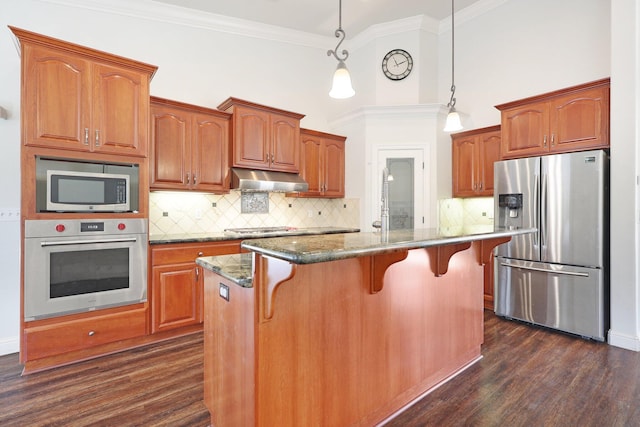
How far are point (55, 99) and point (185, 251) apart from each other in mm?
1554

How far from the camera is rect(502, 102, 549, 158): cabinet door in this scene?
10.8 feet

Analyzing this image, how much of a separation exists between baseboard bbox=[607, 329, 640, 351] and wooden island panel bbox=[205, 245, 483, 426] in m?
1.84

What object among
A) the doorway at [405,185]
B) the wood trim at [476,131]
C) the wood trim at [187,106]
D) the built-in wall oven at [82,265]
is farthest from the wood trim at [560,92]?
the built-in wall oven at [82,265]

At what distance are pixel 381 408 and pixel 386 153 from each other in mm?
3279

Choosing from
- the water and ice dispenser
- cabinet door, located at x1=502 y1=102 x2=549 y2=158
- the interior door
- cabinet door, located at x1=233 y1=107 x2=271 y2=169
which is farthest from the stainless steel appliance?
cabinet door, located at x1=502 y1=102 x2=549 y2=158

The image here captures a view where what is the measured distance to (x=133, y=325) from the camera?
274cm

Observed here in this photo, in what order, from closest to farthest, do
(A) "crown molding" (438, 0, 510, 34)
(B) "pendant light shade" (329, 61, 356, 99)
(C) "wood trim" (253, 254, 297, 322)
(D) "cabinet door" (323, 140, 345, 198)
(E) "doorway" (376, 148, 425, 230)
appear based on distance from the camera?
1. (C) "wood trim" (253, 254, 297, 322)
2. (B) "pendant light shade" (329, 61, 356, 99)
3. (A) "crown molding" (438, 0, 510, 34)
4. (E) "doorway" (376, 148, 425, 230)
5. (D) "cabinet door" (323, 140, 345, 198)

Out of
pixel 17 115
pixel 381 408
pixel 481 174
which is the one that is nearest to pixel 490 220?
pixel 481 174

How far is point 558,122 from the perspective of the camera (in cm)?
318

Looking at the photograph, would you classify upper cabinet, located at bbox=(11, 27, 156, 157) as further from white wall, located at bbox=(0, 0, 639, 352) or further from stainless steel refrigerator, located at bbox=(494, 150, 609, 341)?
stainless steel refrigerator, located at bbox=(494, 150, 609, 341)

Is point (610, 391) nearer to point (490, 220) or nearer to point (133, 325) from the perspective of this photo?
point (490, 220)

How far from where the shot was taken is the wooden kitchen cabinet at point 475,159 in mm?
4020

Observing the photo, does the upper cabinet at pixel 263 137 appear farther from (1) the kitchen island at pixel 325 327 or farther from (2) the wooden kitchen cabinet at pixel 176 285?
(1) the kitchen island at pixel 325 327

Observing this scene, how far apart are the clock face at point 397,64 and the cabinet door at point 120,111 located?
3.16m
